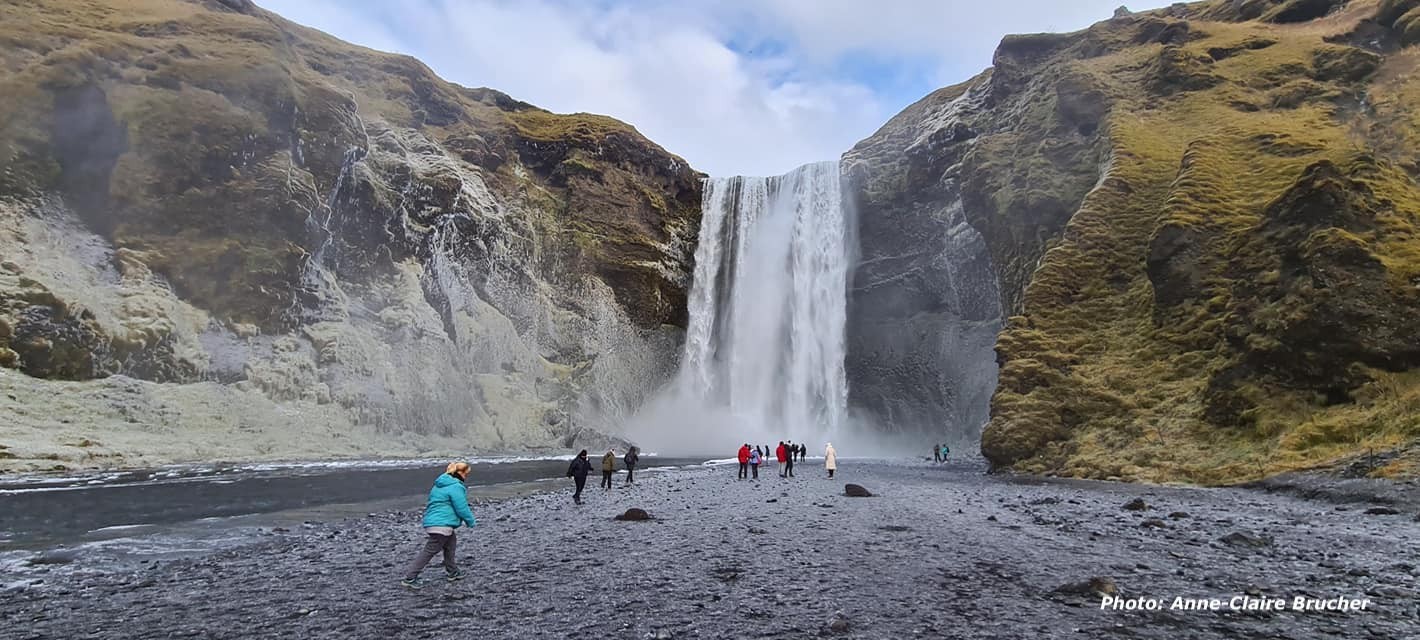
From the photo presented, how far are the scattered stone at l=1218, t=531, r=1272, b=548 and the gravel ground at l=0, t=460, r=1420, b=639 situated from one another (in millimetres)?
41

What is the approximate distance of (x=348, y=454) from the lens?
37.7m

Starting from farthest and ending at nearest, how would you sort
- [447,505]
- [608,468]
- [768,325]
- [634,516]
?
[768,325]
[608,468]
[634,516]
[447,505]

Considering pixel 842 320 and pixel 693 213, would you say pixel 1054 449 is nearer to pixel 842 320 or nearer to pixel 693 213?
pixel 842 320

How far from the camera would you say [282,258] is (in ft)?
139

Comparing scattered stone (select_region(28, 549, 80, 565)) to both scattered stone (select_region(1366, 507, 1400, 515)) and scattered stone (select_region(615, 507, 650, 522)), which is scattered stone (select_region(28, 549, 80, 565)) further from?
scattered stone (select_region(1366, 507, 1400, 515))

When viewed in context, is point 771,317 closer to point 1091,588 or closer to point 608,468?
point 608,468

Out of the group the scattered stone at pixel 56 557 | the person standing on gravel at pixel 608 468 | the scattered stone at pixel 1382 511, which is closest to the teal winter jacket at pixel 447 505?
the scattered stone at pixel 56 557

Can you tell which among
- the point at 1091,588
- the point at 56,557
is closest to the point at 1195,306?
the point at 1091,588

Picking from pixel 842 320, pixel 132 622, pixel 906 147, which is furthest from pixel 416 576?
pixel 906 147

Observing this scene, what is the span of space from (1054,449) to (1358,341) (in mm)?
9252

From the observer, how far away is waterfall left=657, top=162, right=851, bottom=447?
59.8 meters

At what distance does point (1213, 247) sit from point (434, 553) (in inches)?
1185

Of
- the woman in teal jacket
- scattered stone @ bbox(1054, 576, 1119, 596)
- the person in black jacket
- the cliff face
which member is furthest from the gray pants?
the cliff face

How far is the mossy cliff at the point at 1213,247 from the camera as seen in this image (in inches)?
792
